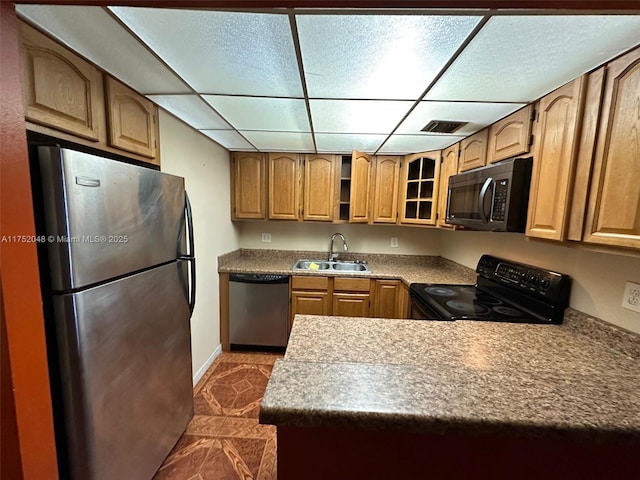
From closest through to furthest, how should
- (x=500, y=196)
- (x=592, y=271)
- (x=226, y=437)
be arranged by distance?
(x=592, y=271) → (x=500, y=196) → (x=226, y=437)

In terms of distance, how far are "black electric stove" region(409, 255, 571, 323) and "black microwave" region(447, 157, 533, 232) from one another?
384 millimetres

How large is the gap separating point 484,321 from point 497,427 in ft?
2.90

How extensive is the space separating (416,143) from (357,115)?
92cm

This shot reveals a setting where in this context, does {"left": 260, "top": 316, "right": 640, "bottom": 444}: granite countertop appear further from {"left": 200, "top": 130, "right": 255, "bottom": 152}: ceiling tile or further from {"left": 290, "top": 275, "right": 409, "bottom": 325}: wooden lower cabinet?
{"left": 200, "top": 130, "right": 255, "bottom": 152}: ceiling tile

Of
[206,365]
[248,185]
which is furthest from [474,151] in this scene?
[206,365]

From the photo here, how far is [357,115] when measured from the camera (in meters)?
1.70

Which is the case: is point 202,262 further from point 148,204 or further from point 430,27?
point 430,27

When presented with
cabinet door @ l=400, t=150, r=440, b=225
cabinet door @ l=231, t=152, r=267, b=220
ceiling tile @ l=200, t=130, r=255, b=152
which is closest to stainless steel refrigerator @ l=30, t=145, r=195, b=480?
ceiling tile @ l=200, t=130, r=255, b=152

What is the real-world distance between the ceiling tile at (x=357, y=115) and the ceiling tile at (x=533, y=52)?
0.94 ft

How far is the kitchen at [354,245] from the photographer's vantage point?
1.26 m

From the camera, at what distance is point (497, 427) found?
2.18ft

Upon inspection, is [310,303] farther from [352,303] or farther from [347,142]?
[347,142]

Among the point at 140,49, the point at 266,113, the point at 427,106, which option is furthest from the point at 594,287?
the point at 140,49

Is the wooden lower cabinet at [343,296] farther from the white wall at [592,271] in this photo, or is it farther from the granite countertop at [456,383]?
the granite countertop at [456,383]
